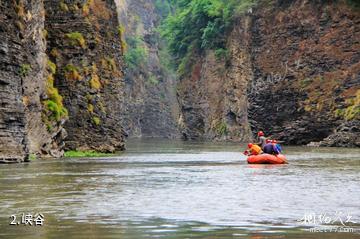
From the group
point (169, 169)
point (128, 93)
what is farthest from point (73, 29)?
point (128, 93)

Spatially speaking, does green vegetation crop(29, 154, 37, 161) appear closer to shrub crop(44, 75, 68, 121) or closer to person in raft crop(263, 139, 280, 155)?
shrub crop(44, 75, 68, 121)

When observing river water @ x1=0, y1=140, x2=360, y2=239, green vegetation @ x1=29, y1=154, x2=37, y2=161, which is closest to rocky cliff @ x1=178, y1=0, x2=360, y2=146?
green vegetation @ x1=29, y1=154, x2=37, y2=161

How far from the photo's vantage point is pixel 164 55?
535ft

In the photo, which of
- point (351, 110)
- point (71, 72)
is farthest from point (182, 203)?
point (351, 110)

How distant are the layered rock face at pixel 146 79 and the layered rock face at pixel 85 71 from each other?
3168 inches

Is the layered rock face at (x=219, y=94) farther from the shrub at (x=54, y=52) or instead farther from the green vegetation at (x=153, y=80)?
the shrub at (x=54, y=52)

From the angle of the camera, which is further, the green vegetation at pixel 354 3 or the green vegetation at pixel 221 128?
the green vegetation at pixel 221 128

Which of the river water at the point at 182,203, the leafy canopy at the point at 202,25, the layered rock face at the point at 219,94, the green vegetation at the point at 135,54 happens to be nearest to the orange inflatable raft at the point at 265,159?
the river water at the point at 182,203

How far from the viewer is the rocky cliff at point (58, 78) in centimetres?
3978

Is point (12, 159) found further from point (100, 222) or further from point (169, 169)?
point (100, 222)

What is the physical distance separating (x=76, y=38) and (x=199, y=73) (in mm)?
56581

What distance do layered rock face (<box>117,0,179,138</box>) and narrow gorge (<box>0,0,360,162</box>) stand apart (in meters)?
8.47

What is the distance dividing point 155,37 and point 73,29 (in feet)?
355

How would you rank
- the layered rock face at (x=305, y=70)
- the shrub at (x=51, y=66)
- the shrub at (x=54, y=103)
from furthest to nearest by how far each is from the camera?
the layered rock face at (x=305, y=70), the shrub at (x=51, y=66), the shrub at (x=54, y=103)
